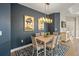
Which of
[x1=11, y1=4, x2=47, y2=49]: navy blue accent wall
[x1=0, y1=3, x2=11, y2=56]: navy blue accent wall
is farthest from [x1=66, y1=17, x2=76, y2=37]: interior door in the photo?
[x1=0, y1=3, x2=11, y2=56]: navy blue accent wall

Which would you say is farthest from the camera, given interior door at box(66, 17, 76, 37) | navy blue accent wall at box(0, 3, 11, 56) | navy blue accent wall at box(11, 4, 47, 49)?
interior door at box(66, 17, 76, 37)

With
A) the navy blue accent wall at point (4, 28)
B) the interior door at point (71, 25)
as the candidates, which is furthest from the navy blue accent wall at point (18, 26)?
the interior door at point (71, 25)

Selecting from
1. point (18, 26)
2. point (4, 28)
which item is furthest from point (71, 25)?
point (4, 28)

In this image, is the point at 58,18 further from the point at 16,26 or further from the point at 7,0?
the point at 7,0

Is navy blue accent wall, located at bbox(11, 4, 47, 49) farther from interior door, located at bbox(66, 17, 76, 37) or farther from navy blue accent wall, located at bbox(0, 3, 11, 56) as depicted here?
interior door, located at bbox(66, 17, 76, 37)

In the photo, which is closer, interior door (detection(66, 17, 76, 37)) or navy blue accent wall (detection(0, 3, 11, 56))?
navy blue accent wall (detection(0, 3, 11, 56))

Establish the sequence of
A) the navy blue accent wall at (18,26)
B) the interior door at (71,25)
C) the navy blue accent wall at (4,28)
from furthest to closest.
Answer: the interior door at (71,25)
the navy blue accent wall at (18,26)
the navy blue accent wall at (4,28)

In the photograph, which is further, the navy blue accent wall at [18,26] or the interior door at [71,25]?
the interior door at [71,25]

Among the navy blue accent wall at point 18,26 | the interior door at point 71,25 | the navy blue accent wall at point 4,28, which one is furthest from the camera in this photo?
the interior door at point 71,25

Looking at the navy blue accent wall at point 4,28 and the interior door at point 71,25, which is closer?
the navy blue accent wall at point 4,28

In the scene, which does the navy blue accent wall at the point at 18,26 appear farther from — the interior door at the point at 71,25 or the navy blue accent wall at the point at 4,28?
the interior door at the point at 71,25

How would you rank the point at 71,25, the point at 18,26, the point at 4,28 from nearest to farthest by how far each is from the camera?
1. the point at 4,28
2. the point at 18,26
3. the point at 71,25

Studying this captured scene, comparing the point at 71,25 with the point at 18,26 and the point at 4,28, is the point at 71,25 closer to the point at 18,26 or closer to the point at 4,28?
the point at 18,26

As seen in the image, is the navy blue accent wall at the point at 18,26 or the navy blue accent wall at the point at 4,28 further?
the navy blue accent wall at the point at 18,26
